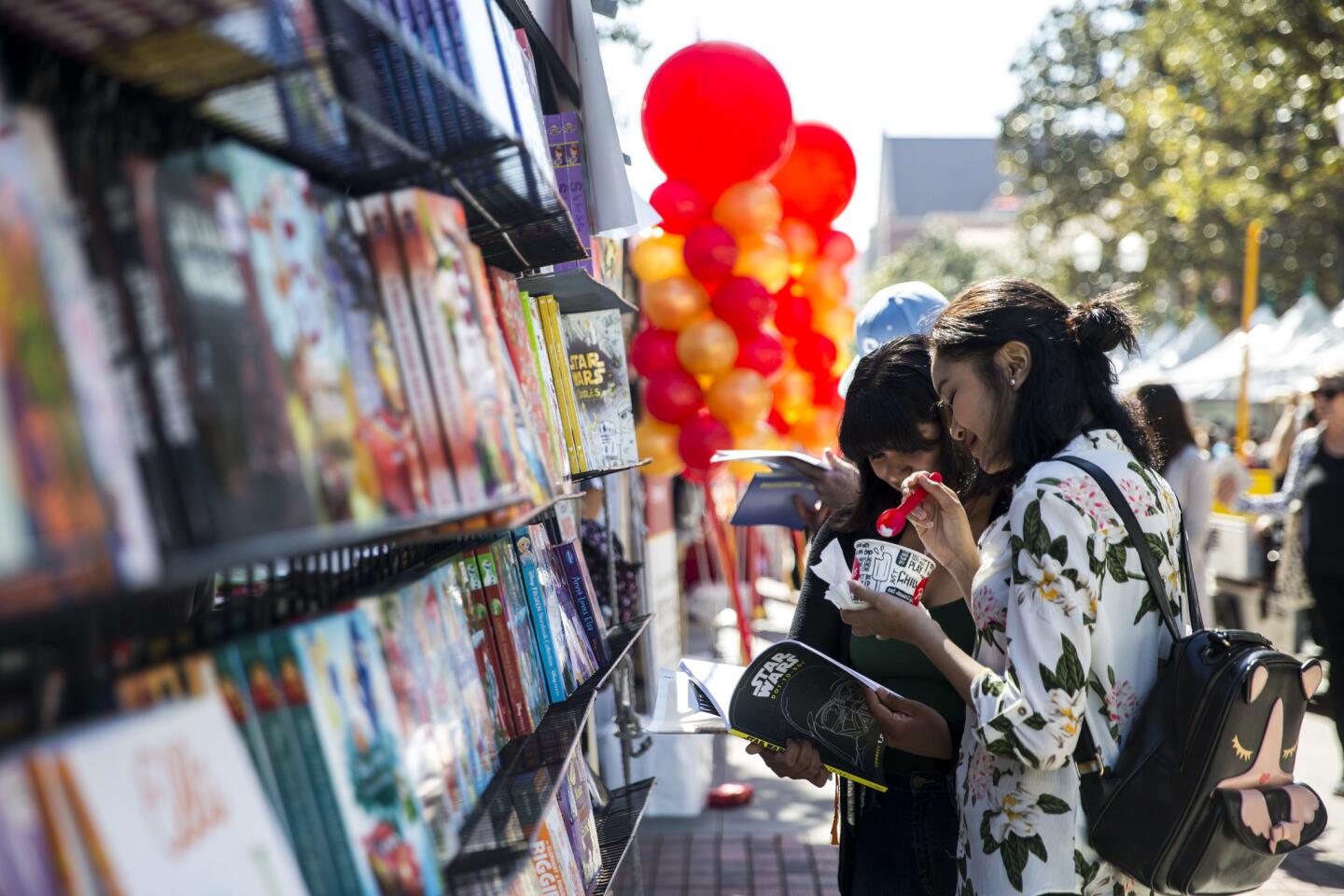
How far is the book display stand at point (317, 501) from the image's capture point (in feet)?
2.62

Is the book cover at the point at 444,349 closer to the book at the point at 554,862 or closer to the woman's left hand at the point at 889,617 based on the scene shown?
the book at the point at 554,862

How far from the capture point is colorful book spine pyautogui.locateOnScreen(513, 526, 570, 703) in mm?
1935

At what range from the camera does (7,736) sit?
78cm

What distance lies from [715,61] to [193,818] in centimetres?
449

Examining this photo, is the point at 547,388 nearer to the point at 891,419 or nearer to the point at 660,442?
the point at 891,419

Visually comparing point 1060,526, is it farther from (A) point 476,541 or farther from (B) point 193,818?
(B) point 193,818

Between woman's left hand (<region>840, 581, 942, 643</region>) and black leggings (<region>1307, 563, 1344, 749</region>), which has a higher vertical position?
woman's left hand (<region>840, 581, 942, 643</region>)

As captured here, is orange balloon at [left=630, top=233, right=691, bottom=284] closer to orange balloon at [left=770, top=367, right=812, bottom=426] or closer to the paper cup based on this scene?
orange balloon at [left=770, top=367, right=812, bottom=426]

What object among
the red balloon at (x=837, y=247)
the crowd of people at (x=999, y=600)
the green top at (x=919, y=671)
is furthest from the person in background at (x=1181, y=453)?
the green top at (x=919, y=671)

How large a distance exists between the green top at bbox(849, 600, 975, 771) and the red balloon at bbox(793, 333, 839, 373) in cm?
400

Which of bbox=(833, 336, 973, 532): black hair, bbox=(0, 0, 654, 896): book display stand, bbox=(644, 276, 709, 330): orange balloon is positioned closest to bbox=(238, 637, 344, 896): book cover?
bbox=(0, 0, 654, 896): book display stand

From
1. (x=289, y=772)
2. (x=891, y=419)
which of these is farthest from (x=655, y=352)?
(x=289, y=772)

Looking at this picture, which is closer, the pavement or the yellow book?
the yellow book

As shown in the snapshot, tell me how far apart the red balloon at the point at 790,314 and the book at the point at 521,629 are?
443cm
